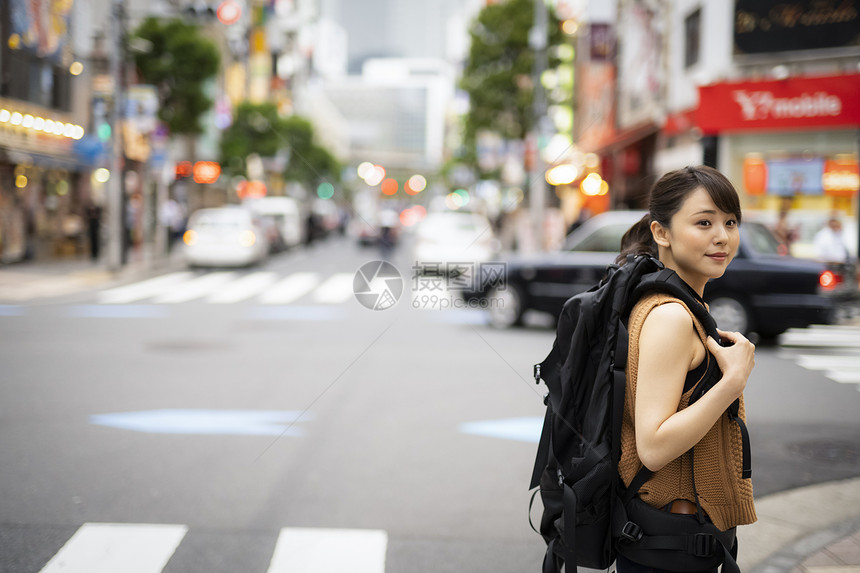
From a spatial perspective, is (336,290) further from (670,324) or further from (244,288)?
(670,324)

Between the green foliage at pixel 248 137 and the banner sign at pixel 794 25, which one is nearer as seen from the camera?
the banner sign at pixel 794 25

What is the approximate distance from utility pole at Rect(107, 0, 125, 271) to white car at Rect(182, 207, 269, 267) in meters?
2.40

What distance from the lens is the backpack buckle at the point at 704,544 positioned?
7.07ft

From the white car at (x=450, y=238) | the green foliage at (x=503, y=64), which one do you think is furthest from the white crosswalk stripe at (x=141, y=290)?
the green foliage at (x=503, y=64)

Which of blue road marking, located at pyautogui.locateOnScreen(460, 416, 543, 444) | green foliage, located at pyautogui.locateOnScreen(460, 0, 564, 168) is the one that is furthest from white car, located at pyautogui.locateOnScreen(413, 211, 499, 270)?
green foliage, located at pyautogui.locateOnScreen(460, 0, 564, 168)

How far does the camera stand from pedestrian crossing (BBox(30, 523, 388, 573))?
407 centimetres

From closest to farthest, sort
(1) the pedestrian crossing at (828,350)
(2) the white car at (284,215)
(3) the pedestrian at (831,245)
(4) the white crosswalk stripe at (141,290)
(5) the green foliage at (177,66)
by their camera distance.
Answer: (1) the pedestrian crossing at (828,350) → (3) the pedestrian at (831,245) → (4) the white crosswalk stripe at (141,290) → (5) the green foliage at (177,66) → (2) the white car at (284,215)

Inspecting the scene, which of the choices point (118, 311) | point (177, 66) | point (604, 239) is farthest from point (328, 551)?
point (177, 66)

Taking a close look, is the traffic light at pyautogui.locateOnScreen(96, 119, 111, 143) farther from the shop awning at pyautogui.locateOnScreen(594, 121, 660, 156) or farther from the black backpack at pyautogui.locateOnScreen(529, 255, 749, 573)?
the black backpack at pyautogui.locateOnScreen(529, 255, 749, 573)

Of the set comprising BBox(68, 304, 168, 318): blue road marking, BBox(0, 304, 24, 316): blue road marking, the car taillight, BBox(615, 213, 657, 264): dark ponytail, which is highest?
BBox(615, 213, 657, 264): dark ponytail

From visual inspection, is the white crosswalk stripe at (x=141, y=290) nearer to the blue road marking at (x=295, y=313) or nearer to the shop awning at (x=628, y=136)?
the blue road marking at (x=295, y=313)

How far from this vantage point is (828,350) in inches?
451

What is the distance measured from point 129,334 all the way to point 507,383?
594 centimetres

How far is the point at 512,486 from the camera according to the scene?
17.8ft
